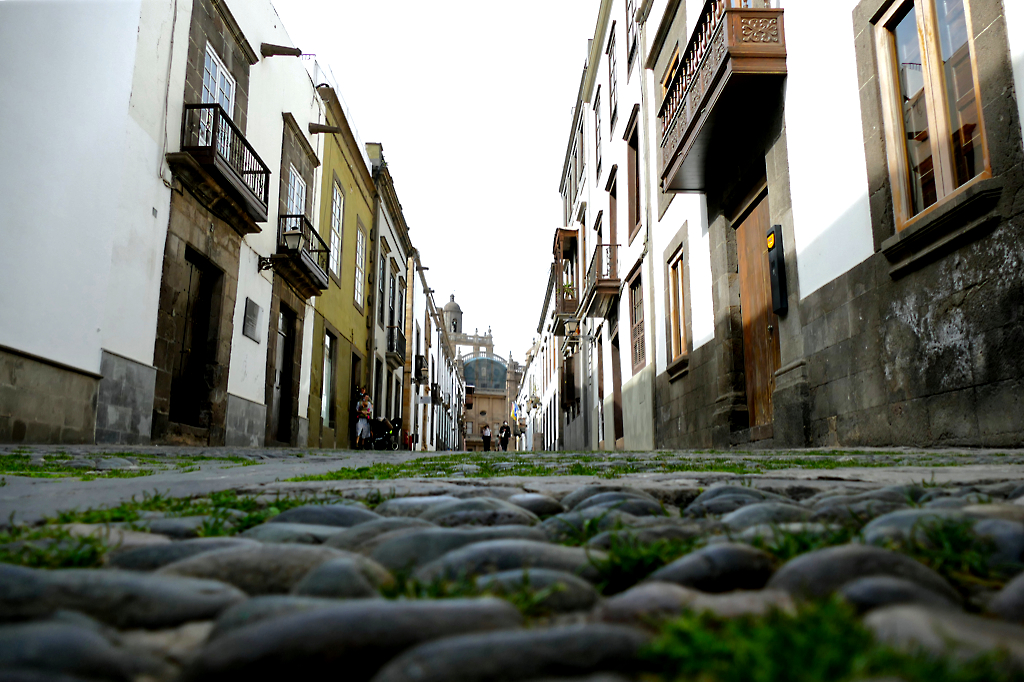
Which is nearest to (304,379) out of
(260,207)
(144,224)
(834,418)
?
(260,207)

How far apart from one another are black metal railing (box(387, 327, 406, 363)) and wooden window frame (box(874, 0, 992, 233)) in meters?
20.4

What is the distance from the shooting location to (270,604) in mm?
908

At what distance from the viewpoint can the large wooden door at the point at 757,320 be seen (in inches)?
333

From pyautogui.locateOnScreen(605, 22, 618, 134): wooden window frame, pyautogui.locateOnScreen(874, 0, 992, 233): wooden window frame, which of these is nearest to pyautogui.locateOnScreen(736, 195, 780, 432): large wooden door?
pyautogui.locateOnScreen(874, 0, 992, 233): wooden window frame

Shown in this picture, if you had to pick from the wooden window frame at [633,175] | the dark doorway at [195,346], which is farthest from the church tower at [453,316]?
the dark doorway at [195,346]

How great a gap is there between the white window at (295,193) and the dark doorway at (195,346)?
366cm

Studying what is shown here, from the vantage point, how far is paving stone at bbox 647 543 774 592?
108 cm

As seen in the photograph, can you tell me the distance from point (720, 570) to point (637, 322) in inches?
538

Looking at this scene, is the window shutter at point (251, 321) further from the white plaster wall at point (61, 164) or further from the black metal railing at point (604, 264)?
the black metal railing at point (604, 264)

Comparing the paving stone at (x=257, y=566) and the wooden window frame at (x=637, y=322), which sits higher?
the wooden window frame at (x=637, y=322)

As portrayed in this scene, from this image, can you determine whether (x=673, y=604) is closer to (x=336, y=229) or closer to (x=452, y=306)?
(x=336, y=229)

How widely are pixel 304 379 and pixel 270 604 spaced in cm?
1490

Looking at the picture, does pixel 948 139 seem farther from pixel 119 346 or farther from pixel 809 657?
pixel 119 346

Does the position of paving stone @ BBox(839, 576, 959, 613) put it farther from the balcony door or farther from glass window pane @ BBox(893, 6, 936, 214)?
the balcony door
